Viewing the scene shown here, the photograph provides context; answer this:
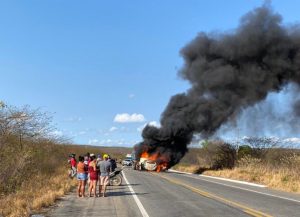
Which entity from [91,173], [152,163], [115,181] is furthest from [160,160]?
[91,173]

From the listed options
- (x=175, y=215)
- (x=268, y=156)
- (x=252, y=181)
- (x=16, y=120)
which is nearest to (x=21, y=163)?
(x=16, y=120)

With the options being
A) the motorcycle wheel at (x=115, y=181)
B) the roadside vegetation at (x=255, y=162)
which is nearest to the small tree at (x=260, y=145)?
the roadside vegetation at (x=255, y=162)

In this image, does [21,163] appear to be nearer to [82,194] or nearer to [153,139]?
[82,194]

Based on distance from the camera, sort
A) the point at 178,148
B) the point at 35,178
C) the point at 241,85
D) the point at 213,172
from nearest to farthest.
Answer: the point at 35,178
the point at 213,172
the point at 241,85
the point at 178,148

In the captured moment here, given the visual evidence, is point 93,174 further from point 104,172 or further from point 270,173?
point 270,173

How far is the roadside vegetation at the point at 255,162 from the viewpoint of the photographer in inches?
1194

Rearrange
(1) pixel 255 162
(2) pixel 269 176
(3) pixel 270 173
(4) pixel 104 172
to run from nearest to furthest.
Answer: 1. (4) pixel 104 172
2. (2) pixel 269 176
3. (3) pixel 270 173
4. (1) pixel 255 162

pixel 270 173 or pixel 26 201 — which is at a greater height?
pixel 270 173

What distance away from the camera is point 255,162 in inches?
1687

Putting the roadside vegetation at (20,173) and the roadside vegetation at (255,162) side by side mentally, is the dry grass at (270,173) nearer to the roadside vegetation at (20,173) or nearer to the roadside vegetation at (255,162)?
the roadside vegetation at (255,162)

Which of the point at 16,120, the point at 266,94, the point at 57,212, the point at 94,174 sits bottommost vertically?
the point at 57,212

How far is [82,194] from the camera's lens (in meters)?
18.7

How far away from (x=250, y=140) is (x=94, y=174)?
115ft

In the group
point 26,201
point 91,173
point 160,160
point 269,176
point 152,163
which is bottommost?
point 26,201
